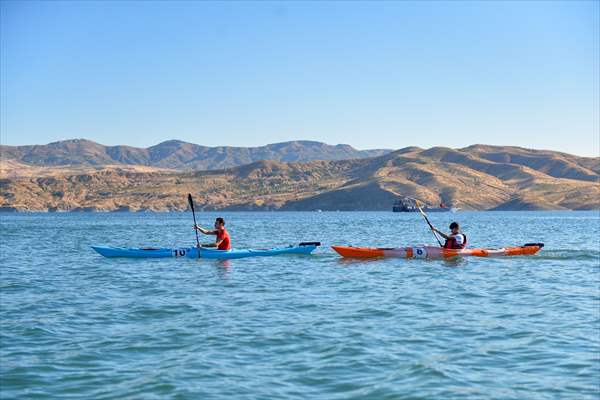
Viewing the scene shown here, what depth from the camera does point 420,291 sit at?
2248cm

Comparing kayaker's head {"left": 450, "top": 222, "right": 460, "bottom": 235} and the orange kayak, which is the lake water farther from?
the orange kayak

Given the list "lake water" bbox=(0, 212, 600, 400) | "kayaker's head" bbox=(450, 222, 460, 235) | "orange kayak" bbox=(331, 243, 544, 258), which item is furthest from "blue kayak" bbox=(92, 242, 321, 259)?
"kayaker's head" bbox=(450, 222, 460, 235)

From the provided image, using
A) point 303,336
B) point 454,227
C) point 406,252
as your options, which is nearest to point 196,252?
point 406,252

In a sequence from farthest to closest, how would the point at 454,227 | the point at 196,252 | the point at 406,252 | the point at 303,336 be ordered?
the point at 196,252
the point at 406,252
the point at 454,227
the point at 303,336

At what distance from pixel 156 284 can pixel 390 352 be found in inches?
511

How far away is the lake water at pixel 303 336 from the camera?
11.4 meters

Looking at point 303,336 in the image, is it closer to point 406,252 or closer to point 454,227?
point 406,252

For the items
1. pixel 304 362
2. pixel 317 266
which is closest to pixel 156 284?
pixel 317 266

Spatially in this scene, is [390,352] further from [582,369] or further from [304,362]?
[582,369]

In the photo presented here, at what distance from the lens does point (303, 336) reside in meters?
15.0

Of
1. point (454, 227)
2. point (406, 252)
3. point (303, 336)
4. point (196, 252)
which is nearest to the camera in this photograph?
point (303, 336)

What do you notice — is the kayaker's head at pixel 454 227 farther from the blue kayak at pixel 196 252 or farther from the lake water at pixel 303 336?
the blue kayak at pixel 196 252

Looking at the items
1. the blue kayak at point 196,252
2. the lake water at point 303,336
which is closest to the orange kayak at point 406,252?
the blue kayak at point 196,252

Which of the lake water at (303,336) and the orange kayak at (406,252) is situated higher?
the orange kayak at (406,252)
